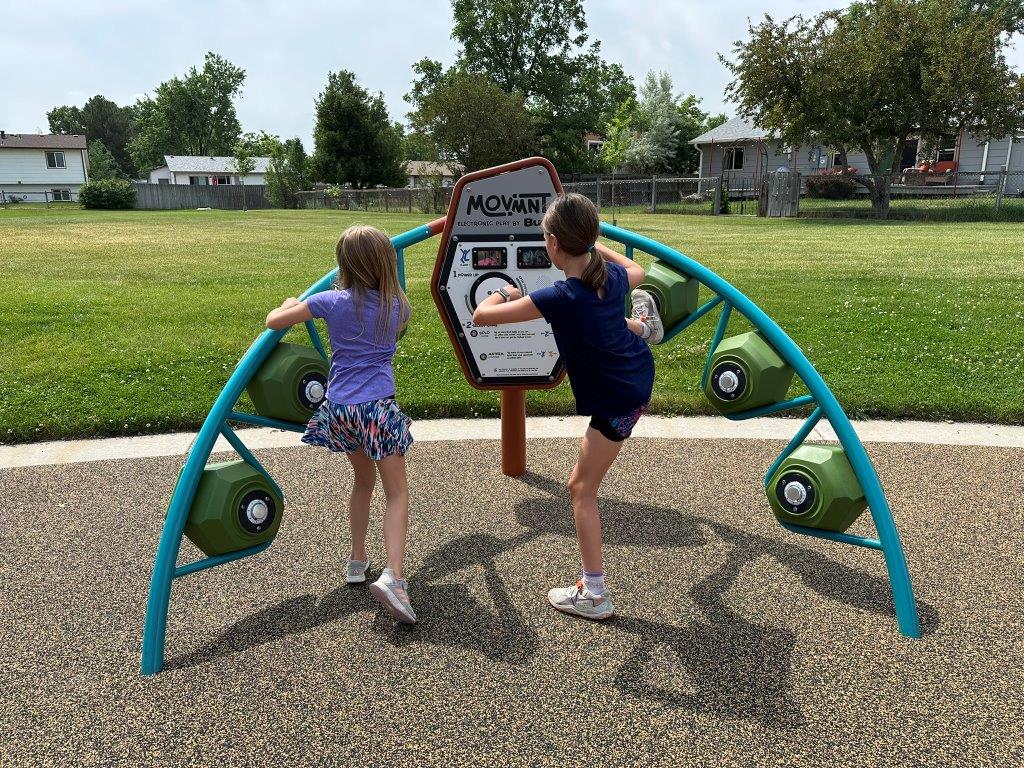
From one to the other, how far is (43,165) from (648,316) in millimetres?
68900

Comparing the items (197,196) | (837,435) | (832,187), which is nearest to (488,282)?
(837,435)

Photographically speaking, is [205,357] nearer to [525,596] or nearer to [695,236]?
[525,596]

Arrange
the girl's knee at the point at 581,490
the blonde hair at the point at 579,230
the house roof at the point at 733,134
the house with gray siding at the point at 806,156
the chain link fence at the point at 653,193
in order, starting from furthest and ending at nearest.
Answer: the house roof at the point at 733,134 → the house with gray siding at the point at 806,156 → the chain link fence at the point at 653,193 → the girl's knee at the point at 581,490 → the blonde hair at the point at 579,230

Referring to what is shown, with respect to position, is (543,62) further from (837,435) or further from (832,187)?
(837,435)

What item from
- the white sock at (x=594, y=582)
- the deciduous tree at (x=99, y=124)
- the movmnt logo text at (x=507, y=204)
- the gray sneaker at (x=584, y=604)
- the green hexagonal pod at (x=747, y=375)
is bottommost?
the gray sneaker at (x=584, y=604)

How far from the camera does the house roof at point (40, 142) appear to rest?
5719 centimetres

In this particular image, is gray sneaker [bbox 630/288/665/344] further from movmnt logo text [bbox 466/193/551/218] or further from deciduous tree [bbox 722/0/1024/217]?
deciduous tree [bbox 722/0/1024/217]

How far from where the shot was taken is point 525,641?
3027 mm

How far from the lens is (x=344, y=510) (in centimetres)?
428

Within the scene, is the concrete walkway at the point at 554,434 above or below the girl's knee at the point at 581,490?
below

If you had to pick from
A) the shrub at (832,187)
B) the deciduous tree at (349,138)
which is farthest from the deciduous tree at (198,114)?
the shrub at (832,187)

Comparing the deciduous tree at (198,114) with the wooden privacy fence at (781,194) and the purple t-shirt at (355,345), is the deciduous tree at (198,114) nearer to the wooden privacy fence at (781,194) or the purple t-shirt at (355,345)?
the wooden privacy fence at (781,194)

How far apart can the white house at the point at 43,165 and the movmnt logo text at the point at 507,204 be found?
2528 inches

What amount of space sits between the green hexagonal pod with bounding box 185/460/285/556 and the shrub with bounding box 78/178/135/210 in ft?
137
